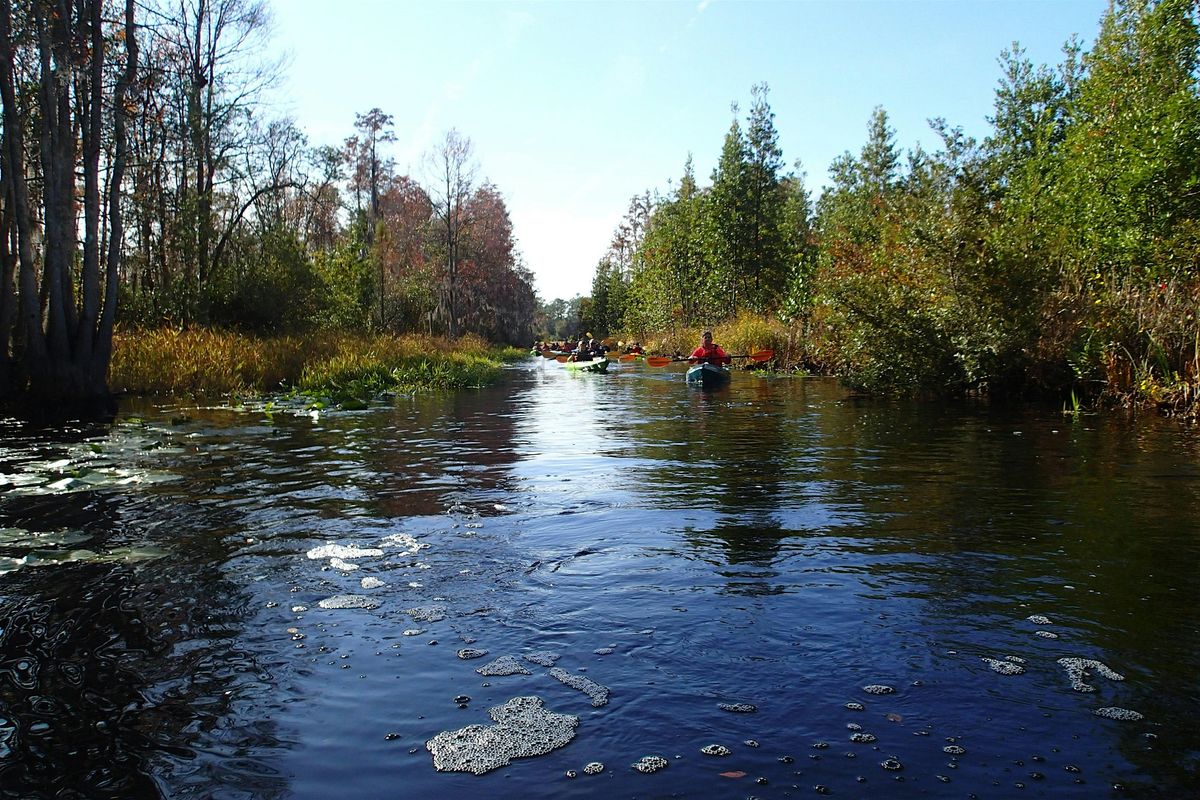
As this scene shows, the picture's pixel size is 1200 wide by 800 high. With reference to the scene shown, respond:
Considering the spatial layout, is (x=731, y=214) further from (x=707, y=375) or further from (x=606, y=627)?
(x=606, y=627)

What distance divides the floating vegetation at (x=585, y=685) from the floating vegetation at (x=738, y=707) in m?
0.54

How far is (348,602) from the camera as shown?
4832 millimetres

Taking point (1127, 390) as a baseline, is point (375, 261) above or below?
above

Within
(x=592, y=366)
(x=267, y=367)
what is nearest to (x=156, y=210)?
(x=267, y=367)

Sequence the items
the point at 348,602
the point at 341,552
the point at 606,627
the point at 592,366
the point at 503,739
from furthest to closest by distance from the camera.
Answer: the point at 592,366, the point at 341,552, the point at 348,602, the point at 606,627, the point at 503,739

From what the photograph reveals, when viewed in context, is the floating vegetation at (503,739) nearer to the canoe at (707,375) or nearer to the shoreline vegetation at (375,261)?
the shoreline vegetation at (375,261)

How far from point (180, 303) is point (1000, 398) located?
73.9ft

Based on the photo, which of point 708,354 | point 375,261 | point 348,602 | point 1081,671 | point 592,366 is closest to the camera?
point 1081,671

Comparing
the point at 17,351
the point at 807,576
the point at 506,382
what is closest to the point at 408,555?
the point at 807,576

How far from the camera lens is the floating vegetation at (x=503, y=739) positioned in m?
3.00

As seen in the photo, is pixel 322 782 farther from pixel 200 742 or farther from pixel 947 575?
pixel 947 575

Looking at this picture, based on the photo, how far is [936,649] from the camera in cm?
404

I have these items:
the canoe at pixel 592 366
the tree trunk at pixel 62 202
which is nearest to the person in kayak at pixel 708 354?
the canoe at pixel 592 366

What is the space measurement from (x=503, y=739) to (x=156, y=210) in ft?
88.1
